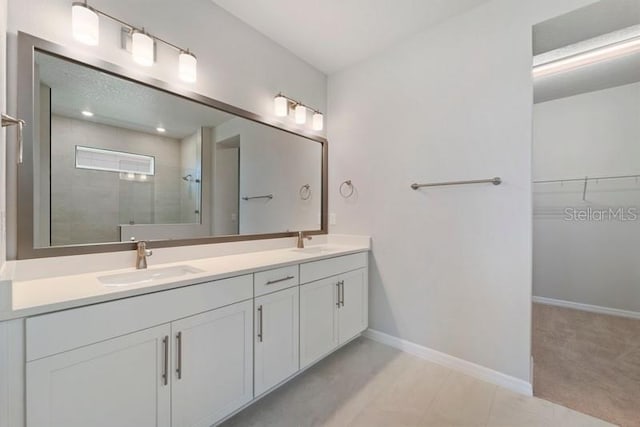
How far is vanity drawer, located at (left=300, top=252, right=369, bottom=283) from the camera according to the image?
1.86 m

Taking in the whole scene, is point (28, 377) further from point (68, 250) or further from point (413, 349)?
point (413, 349)

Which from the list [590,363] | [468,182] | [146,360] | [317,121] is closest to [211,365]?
[146,360]

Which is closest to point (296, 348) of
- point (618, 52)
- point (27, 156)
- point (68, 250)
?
point (68, 250)

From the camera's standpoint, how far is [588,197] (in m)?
3.17

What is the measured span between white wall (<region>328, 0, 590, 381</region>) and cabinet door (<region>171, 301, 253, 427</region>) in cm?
138

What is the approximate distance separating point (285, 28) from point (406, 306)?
A: 96.5 inches

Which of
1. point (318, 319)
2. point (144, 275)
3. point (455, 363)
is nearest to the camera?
point (144, 275)

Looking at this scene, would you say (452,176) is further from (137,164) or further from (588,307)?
(588,307)

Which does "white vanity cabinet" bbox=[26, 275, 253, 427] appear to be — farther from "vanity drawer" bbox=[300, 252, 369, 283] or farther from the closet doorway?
the closet doorway

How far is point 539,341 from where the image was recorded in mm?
2449

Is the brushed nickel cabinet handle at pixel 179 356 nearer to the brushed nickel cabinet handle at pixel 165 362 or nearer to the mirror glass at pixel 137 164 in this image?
the brushed nickel cabinet handle at pixel 165 362

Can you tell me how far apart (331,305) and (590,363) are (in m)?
2.01

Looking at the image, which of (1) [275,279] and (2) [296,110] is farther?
(2) [296,110]

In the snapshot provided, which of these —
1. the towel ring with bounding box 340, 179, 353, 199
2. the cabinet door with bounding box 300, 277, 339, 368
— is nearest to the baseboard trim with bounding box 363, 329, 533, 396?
the cabinet door with bounding box 300, 277, 339, 368
